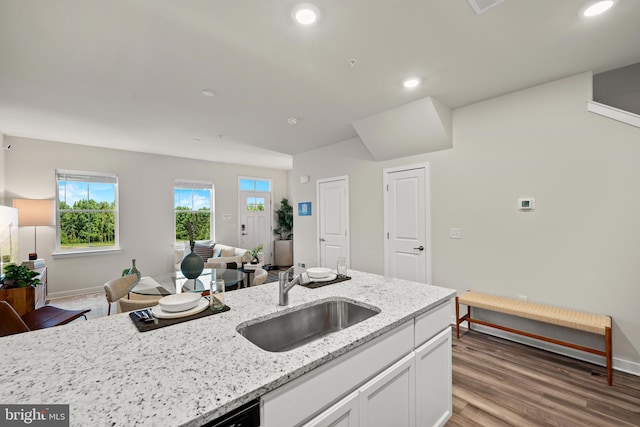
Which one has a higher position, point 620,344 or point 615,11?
point 615,11

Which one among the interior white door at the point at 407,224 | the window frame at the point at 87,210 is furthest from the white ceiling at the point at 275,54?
the window frame at the point at 87,210

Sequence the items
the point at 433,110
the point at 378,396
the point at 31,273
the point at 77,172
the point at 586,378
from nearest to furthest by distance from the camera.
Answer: the point at 378,396, the point at 586,378, the point at 31,273, the point at 433,110, the point at 77,172

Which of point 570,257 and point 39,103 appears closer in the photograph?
point 570,257

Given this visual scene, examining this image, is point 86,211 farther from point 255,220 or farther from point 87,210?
point 255,220


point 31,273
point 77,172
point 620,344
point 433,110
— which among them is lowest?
point 620,344

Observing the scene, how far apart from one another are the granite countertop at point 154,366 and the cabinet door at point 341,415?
19 centimetres

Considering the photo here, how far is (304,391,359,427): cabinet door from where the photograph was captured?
0.96 meters

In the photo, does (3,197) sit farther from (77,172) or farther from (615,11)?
(615,11)

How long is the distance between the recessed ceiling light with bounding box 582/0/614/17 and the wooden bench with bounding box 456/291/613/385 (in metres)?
2.30

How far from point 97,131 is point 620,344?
6614 millimetres

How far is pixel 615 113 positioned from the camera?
2371 mm

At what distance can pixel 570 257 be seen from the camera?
8.57 ft

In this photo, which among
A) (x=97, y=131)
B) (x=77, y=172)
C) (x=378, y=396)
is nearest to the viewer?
(x=378, y=396)

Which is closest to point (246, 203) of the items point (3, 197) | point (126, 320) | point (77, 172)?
point (77, 172)
